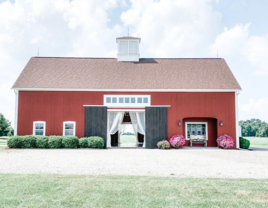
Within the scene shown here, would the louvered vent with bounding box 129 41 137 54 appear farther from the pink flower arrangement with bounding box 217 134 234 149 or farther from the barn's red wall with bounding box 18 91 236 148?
the pink flower arrangement with bounding box 217 134 234 149

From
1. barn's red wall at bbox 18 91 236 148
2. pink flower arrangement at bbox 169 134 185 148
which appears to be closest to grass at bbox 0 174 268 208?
pink flower arrangement at bbox 169 134 185 148

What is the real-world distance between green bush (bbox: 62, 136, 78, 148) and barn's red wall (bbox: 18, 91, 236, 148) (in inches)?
59.6

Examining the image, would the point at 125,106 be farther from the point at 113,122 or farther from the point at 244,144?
the point at 244,144

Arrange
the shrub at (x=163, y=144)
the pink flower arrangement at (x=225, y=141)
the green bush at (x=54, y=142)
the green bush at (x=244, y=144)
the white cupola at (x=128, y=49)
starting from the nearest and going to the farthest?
the green bush at (x=54, y=142) < the shrub at (x=163, y=144) < the pink flower arrangement at (x=225, y=141) < the green bush at (x=244, y=144) < the white cupola at (x=128, y=49)

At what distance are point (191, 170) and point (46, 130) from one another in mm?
13030

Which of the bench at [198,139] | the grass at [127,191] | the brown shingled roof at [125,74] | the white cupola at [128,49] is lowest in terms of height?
the grass at [127,191]

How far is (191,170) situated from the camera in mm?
8875

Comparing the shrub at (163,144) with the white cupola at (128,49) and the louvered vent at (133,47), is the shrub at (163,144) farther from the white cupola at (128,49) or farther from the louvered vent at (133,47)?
the louvered vent at (133,47)

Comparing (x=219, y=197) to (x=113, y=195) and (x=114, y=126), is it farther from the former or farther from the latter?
(x=114, y=126)

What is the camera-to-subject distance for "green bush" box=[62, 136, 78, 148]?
1742cm

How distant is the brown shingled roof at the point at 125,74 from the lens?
19625mm

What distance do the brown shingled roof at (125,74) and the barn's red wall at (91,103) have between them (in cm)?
58

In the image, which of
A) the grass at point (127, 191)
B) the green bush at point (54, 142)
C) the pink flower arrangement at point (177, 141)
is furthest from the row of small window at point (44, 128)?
the grass at point (127, 191)

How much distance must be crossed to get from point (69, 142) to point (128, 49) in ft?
31.1
